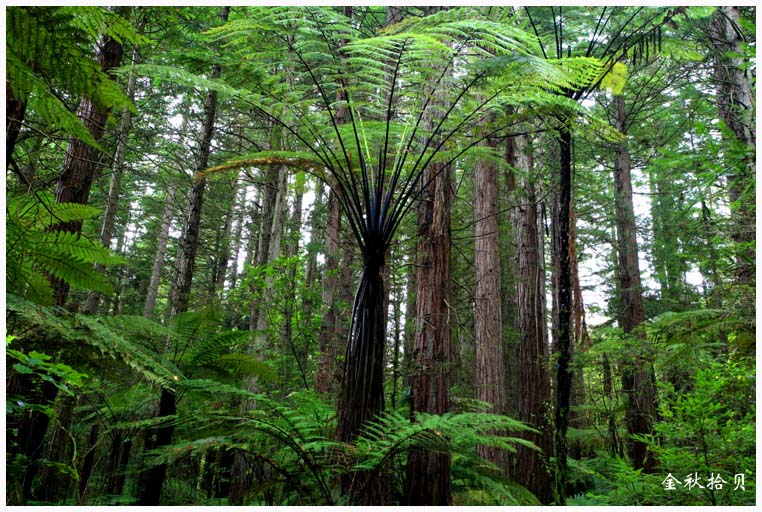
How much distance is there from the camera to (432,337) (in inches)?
155

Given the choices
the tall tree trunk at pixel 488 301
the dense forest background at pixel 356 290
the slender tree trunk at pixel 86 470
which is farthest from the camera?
the tall tree trunk at pixel 488 301

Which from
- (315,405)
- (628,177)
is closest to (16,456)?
(315,405)

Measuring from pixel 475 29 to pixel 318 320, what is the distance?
4101 millimetres

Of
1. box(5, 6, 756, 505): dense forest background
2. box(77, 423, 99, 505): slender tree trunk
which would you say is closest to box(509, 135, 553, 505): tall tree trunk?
box(5, 6, 756, 505): dense forest background

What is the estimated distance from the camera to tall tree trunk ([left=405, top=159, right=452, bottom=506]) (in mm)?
3146

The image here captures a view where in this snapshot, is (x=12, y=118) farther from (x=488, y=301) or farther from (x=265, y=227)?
(x=265, y=227)

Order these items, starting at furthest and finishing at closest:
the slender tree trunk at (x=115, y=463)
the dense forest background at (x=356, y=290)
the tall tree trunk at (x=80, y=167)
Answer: the tall tree trunk at (x=80, y=167), the slender tree trunk at (x=115, y=463), the dense forest background at (x=356, y=290)

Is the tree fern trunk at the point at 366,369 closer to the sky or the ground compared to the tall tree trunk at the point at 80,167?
closer to the ground

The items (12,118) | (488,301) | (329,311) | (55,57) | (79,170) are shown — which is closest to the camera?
(12,118)

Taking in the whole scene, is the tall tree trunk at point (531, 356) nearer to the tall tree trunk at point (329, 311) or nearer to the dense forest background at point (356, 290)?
the dense forest background at point (356, 290)

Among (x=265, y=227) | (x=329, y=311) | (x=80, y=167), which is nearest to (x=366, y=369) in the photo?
(x=80, y=167)

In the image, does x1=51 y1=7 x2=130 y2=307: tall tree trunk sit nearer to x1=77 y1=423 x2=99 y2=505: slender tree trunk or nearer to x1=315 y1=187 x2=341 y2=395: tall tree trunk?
x1=77 y1=423 x2=99 y2=505: slender tree trunk

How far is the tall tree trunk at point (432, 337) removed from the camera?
315 cm

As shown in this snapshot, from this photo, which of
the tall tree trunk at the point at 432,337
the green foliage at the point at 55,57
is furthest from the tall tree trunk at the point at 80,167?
the tall tree trunk at the point at 432,337
